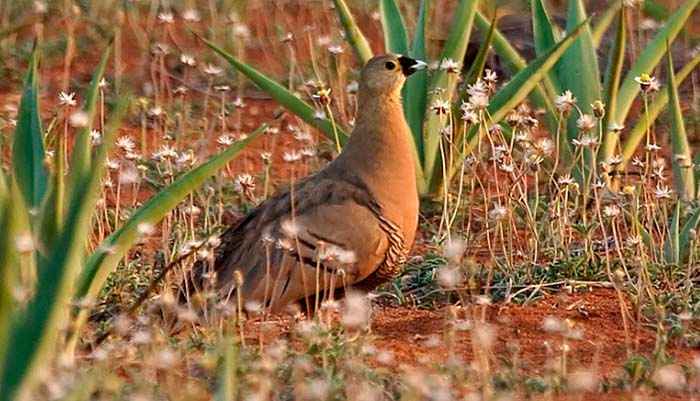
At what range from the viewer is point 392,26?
7.39m

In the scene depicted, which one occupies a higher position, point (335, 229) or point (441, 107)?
point (441, 107)

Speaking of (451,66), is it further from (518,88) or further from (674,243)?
(674,243)

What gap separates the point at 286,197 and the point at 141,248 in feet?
3.86

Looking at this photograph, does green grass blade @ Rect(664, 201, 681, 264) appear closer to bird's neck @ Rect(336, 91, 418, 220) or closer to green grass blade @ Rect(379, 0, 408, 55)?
bird's neck @ Rect(336, 91, 418, 220)

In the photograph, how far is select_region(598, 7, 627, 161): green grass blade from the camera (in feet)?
22.5

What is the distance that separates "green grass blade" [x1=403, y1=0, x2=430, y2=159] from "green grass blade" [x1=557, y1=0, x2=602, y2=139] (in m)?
0.60

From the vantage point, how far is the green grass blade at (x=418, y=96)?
719 cm

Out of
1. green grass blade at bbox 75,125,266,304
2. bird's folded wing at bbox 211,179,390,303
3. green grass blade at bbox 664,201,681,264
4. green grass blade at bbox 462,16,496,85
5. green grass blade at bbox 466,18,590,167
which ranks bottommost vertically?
green grass blade at bbox 664,201,681,264

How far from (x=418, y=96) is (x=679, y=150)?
107 cm

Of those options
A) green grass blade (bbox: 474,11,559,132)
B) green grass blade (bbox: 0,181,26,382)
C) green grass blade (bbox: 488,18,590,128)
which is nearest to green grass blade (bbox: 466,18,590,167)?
green grass blade (bbox: 488,18,590,128)

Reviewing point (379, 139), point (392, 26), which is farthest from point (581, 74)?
point (379, 139)

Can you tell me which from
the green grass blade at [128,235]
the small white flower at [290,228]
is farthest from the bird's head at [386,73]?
the green grass blade at [128,235]

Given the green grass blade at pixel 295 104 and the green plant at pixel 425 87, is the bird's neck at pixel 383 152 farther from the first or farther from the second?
the green grass blade at pixel 295 104

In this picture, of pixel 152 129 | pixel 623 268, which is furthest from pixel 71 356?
pixel 152 129
